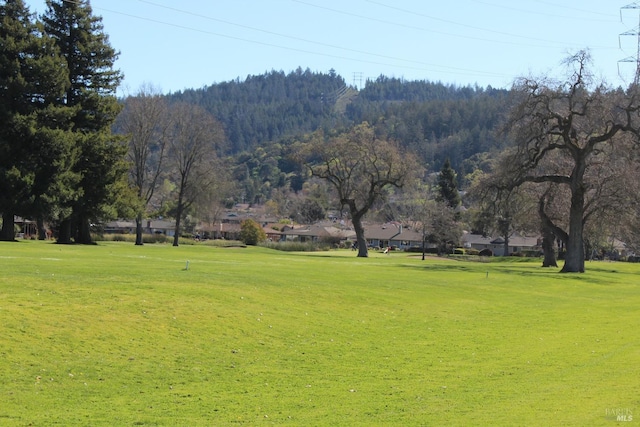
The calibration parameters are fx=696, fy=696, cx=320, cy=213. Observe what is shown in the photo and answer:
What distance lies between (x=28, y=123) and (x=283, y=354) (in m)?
38.0

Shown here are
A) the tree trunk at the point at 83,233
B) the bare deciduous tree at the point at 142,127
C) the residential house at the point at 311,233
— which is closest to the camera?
the tree trunk at the point at 83,233

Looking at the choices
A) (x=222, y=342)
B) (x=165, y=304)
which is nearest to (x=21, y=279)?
(x=165, y=304)

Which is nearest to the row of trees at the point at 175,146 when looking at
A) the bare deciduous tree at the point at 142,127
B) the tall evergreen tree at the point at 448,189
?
the bare deciduous tree at the point at 142,127

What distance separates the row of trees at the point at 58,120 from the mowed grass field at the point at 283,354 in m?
22.5

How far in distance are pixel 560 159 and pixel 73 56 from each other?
4219cm

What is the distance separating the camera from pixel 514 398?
44.9 ft

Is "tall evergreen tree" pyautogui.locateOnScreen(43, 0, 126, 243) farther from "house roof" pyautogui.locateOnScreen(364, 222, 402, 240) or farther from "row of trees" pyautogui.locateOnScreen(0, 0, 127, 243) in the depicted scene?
"house roof" pyautogui.locateOnScreen(364, 222, 402, 240)

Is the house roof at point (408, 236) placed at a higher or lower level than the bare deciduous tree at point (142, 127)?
lower

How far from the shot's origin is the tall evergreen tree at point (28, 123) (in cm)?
4866

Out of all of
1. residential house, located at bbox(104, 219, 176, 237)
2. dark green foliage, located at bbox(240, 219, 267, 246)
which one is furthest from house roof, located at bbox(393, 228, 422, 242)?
residential house, located at bbox(104, 219, 176, 237)

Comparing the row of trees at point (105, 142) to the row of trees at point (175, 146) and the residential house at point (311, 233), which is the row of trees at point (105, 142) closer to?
the row of trees at point (175, 146)

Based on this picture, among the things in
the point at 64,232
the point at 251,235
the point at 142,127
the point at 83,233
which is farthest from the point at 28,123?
the point at 251,235

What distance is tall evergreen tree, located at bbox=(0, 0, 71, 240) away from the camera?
48.7m

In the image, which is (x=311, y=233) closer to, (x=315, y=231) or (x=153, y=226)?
(x=315, y=231)
